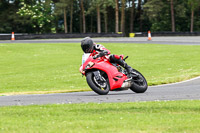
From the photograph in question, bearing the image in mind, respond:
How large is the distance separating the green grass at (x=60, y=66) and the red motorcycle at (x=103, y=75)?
345cm

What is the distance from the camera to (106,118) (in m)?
6.50

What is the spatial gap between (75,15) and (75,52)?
4766 cm

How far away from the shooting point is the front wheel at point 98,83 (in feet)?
31.2

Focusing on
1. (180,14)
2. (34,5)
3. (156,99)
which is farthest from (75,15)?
(156,99)

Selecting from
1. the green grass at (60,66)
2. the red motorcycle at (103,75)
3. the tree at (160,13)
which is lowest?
the green grass at (60,66)

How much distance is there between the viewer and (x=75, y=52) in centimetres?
3191

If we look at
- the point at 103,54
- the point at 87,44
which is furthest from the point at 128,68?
the point at 87,44

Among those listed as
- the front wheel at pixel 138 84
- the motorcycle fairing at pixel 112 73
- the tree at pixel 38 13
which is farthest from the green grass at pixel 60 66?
the tree at pixel 38 13

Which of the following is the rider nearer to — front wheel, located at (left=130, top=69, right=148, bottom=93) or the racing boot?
the racing boot

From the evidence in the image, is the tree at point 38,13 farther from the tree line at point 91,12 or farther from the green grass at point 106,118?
the green grass at point 106,118

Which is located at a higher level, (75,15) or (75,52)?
(75,15)

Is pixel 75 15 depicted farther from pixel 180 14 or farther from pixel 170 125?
pixel 170 125

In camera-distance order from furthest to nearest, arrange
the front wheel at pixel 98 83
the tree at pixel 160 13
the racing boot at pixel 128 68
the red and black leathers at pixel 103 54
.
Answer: the tree at pixel 160 13, the racing boot at pixel 128 68, the red and black leathers at pixel 103 54, the front wheel at pixel 98 83

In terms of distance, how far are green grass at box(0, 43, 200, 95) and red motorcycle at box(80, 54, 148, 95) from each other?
345cm
